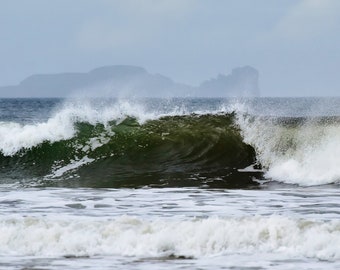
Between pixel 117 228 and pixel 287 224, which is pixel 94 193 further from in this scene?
pixel 287 224

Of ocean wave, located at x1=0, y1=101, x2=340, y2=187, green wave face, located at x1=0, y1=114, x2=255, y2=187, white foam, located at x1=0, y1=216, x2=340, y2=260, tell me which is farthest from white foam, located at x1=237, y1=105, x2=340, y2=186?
white foam, located at x1=0, y1=216, x2=340, y2=260

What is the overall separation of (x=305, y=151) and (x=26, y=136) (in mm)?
6845

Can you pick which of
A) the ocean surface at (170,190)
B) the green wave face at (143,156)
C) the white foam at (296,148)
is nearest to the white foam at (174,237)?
the ocean surface at (170,190)

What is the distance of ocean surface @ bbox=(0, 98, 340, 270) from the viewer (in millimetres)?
9219

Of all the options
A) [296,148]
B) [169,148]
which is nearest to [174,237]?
[296,148]

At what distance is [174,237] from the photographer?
31.3 ft

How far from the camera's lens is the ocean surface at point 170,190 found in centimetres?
922

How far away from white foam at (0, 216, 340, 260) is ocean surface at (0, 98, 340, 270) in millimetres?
15

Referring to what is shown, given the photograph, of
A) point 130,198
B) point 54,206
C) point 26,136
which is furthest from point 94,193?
point 26,136

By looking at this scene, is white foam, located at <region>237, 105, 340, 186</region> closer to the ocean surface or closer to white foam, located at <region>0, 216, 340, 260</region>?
the ocean surface

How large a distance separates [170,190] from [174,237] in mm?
4779

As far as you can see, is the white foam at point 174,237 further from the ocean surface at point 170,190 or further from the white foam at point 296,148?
the white foam at point 296,148

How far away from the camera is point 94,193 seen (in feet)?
45.1

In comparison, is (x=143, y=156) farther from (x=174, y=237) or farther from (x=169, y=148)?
(x=174, y=237)
